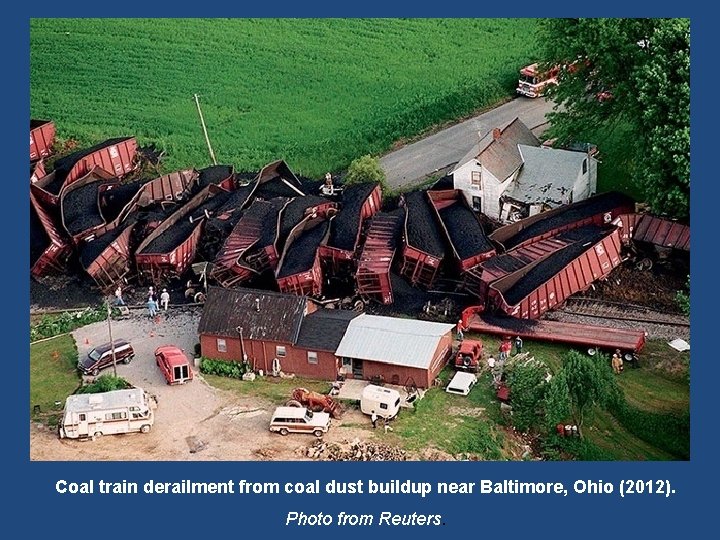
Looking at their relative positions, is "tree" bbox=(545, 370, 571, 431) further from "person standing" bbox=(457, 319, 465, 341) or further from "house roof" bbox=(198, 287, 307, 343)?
"house roof" bbox=(198, 287, 307, 343)

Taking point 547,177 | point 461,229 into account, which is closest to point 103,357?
point 461,229

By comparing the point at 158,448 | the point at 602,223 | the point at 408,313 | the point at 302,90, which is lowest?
the point at 158,448

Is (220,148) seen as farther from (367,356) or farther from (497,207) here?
(367,356)

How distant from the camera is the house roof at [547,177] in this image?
209 ft

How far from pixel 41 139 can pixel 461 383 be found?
33.6 meters

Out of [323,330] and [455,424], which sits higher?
[323,330]

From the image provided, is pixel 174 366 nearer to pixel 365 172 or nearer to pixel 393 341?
pixel 393 341

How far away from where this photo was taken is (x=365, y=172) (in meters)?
67.5

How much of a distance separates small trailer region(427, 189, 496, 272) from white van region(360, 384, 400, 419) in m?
10.6

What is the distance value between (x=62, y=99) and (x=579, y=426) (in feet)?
143

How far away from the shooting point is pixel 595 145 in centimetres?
6875

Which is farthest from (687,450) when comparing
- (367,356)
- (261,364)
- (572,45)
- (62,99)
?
(62,99)

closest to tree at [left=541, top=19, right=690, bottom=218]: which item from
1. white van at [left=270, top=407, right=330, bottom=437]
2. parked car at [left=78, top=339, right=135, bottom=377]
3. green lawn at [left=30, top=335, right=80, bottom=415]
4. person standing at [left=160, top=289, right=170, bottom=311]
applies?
white van at [left=270, top=407, right=330, bottom=437]

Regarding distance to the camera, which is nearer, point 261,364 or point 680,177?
point 261,364
